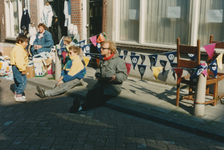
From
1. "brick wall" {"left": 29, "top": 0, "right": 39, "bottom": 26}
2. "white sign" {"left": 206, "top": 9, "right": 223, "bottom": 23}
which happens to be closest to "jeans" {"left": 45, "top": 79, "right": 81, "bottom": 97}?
"white sign" {"left": 206, "top": 9, "right": 223, "bottom": 23}

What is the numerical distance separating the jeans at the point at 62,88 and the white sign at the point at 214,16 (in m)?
3.75

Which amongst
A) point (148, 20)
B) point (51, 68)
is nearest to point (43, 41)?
point (51, 68)

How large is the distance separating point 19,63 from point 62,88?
4.08ft

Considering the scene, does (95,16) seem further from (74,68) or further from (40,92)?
(40,92)

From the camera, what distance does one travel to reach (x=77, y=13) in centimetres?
962

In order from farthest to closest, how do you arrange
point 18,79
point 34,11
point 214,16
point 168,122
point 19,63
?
point 34,11
point 214,16
point 18,79
point 19,63
point 168,122

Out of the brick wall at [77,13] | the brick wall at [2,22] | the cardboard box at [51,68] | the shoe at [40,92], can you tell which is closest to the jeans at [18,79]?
the shoe at [40,92]

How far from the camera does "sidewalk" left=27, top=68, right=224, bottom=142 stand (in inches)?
166

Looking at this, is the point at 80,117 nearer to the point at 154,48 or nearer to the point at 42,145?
the point at 42,145

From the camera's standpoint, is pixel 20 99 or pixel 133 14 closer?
pixel 20 99

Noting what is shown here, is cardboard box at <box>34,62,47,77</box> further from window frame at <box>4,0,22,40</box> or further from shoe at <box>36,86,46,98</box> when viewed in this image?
window frame at <box>4,0,22,40</box>

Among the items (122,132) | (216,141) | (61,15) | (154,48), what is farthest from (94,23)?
(216,141)

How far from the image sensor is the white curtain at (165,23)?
6.89 metres

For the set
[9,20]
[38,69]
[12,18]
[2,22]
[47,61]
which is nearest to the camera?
[38,69]
